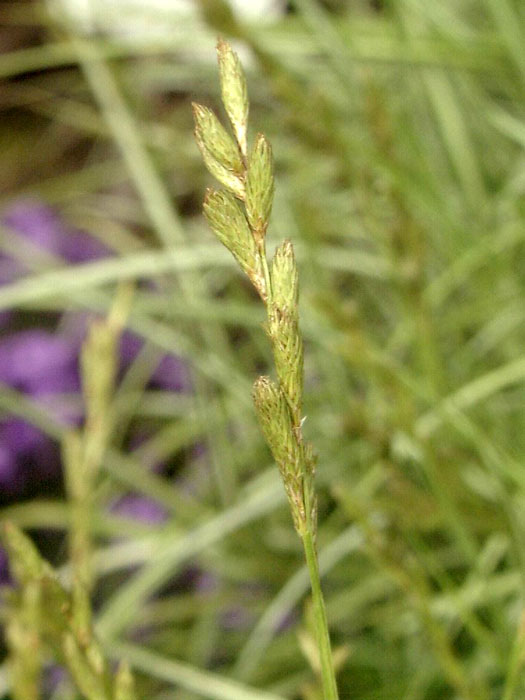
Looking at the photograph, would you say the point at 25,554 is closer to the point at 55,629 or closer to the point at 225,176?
the point at 55,629

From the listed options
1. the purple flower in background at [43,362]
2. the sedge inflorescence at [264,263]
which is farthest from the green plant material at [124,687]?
the purple flower in background at [43,362]

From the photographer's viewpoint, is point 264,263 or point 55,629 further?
point 55,629

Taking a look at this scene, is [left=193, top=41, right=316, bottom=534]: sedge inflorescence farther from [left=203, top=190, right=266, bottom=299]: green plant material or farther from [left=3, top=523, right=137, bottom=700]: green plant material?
[left=3, top=523, right=137, bottom=700]: green plant material

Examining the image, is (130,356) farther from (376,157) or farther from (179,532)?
(376,157)

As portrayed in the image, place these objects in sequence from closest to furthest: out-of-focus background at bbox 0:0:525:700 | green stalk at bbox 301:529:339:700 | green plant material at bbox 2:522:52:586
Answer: green stalk at bbox 301:529:339:700 < green plant material at bbox 2:522:52:586 < out-of-focus background at bbox 0:0:525:700

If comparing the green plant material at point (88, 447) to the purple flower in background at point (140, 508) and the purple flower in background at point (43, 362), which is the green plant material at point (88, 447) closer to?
the purple flower in background at point (43, 362)

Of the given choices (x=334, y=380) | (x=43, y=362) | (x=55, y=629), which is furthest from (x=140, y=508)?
(x=55, y=629)

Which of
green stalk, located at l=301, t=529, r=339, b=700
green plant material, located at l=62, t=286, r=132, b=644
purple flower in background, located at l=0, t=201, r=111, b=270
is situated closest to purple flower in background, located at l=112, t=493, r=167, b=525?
purple flower in background, located at l=0, t=201, r=111, b=270
